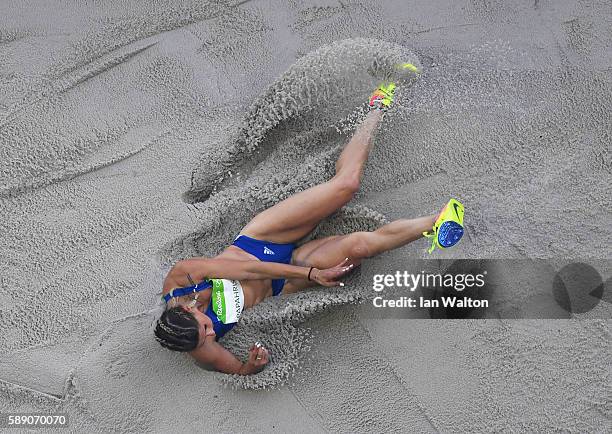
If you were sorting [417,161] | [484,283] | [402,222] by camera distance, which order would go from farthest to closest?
[417,161], [484,283], [402,222]

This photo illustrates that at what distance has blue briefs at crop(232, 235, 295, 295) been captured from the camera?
8.07 ft

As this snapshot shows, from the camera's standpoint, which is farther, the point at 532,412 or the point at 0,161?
the point at 0,161

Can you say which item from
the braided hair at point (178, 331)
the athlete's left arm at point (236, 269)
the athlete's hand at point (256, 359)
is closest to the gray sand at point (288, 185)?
the athlete's hand at point (256, 359)

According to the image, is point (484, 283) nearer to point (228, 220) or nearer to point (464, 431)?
point (464, 431)

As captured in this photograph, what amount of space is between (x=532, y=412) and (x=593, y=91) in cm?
121

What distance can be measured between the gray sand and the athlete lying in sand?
105 mm

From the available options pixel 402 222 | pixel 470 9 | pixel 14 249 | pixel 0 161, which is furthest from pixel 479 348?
pixel 0 161

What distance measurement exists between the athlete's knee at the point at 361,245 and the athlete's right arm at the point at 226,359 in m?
0.45

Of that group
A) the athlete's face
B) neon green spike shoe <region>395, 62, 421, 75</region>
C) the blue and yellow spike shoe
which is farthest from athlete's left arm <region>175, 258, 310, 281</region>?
neon green spike shoe <region>395, 62, 421, 75</region>

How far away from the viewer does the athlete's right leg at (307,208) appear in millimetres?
2453

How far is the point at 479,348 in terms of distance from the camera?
246 centimetres

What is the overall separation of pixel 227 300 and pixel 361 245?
48 cm

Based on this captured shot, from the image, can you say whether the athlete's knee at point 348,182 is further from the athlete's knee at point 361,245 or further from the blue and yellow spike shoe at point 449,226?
the blue and yellow spike shoe at point 449,226

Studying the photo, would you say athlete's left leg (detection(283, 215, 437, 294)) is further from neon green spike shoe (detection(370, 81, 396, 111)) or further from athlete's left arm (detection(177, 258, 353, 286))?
neon green spike shoe (detection(370, 81, 396, 111))
